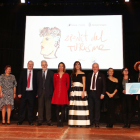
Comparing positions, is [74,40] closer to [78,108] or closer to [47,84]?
[47,84]

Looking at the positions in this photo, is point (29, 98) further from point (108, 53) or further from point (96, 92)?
point (108, 53)

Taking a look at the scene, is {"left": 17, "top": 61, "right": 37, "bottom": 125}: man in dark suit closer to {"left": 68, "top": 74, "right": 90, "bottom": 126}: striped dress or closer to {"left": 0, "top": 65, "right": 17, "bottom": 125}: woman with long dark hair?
{"left": 0, "top": 65, "right": 17, "bottom": 125}: woman with long dark hair

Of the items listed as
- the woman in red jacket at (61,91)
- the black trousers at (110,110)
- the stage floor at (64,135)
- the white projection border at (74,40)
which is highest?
the white projection border at (74,40)

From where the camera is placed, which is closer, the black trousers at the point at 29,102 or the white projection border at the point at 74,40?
the black trousers at the point at 29,102

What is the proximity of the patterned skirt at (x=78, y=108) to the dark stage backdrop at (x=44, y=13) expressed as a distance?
127 cm

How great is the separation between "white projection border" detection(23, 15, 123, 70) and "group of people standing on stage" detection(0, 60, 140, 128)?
0.85 m

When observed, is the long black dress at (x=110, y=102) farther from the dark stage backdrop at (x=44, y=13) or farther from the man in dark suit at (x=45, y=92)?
the man in dark suit at (x=45, y=92)

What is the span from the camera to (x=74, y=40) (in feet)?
17.8

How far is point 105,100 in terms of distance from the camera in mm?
4457

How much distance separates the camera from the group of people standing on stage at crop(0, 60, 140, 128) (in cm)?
429

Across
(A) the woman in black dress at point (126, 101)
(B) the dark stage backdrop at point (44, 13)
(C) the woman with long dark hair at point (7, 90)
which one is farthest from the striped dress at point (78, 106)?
(C) the woman with long dark hair at point (7, 90)

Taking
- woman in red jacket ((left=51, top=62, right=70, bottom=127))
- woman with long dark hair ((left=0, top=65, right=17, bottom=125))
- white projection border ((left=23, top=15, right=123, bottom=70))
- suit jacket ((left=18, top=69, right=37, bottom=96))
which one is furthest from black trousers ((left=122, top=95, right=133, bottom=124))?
woman with long dark hair ((left=0, top=65, right=17, bottom=125))

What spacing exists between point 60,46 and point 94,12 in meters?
1.40

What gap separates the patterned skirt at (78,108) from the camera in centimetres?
423
